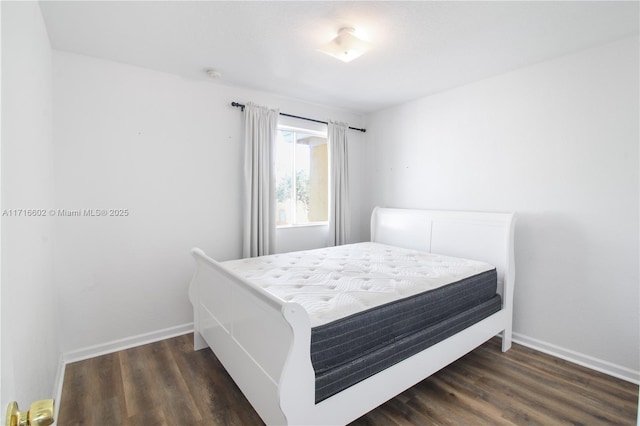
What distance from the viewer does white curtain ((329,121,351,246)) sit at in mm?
3963

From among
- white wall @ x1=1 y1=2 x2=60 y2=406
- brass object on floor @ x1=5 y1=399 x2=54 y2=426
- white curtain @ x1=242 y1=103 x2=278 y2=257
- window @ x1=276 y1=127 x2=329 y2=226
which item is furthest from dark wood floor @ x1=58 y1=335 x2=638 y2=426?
window @ x1=276 y1=127 x2=329 y2=226

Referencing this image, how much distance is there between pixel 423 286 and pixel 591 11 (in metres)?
2.03

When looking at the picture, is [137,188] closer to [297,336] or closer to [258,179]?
[258,179]

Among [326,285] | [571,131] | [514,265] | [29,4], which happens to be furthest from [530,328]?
[29,4]

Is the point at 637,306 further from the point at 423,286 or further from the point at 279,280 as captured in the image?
the point at 279,280

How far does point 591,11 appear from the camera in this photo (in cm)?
192

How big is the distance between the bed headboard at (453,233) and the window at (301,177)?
79 centimetres

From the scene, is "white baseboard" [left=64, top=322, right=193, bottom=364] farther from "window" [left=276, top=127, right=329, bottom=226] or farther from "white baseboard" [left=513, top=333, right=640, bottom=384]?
"white baseboard" [left=513, top=333, right=640, bottom=384]

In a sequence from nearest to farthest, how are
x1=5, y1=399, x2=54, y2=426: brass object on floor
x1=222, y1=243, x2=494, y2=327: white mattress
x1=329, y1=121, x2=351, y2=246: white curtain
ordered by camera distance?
x1=5, y1=399, x2=54, y2=426: brass object on floor
x1=222, y1=243, x2=494, y2=327: white mattress
x1=329, y1=121, x2=351, y2=246: white curtain

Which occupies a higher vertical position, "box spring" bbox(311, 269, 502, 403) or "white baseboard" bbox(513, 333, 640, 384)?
"box spring" bbox(311, 269, 502, 403)

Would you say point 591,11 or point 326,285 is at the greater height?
point 591,11


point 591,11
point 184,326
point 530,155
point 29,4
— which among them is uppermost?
point 591,11

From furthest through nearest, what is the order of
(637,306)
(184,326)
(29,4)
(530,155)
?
(184,326) → (530,155) → (637,306) → (29,4)

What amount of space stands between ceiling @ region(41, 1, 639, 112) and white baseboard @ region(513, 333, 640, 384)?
243 cm
